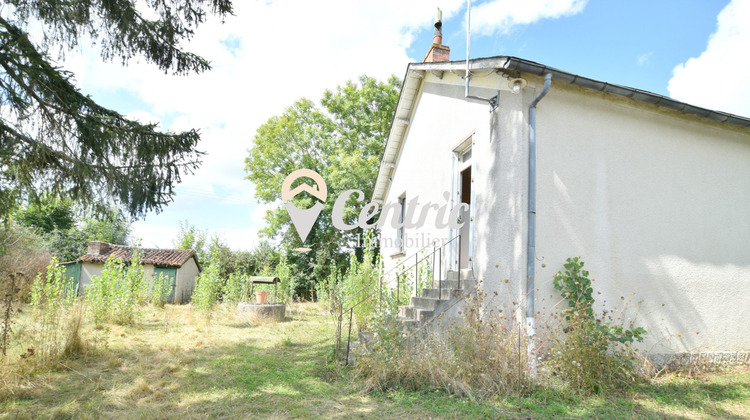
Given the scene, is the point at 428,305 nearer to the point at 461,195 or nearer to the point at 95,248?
the point at 461,195

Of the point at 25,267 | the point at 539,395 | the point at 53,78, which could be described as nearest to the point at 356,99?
the point at 25,267

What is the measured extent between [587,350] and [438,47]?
794cm

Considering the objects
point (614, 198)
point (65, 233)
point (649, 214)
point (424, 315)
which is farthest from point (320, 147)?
point (649, 214)

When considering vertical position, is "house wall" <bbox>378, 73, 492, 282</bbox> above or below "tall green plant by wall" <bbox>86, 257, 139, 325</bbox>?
above

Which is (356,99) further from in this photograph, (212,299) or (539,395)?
(539,395)

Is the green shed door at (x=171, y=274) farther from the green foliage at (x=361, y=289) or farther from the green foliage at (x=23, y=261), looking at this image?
the green foliage at (x=361, y=289)

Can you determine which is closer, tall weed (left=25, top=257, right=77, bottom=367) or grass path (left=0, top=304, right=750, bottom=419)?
grass path (left=0, top=304, right=750, bottom=419)

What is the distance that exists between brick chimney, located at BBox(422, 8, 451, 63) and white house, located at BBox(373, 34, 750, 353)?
11.7 ft

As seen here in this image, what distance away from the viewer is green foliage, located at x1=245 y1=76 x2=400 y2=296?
1880 cm

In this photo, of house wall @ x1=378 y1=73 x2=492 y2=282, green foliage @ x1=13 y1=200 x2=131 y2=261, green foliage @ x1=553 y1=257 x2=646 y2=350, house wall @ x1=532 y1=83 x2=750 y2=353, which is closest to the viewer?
green foliage @ x1=553 y1=257 x2=646 y2=350

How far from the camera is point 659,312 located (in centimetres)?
570

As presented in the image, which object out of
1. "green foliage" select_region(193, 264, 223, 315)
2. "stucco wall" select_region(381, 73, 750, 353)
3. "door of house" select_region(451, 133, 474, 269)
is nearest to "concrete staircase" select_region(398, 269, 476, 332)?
"stucco wall" select_region(381, 73, 750, 353)

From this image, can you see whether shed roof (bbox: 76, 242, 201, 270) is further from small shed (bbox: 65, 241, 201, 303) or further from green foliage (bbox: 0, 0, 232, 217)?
green foliage (bbox: 0, 0, 232, 217)

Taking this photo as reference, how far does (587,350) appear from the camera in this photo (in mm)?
4543
